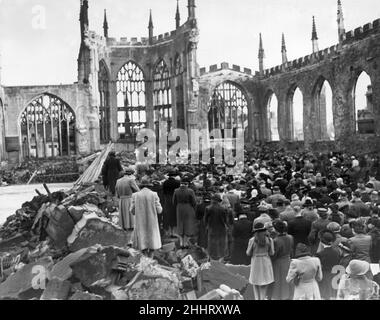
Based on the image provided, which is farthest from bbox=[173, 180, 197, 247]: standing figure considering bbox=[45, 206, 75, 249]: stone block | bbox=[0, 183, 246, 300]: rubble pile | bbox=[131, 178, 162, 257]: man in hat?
bbox=[45, 206, 75, 249]: stone block

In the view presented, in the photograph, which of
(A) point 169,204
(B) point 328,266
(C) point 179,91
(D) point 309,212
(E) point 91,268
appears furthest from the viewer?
(C) point 179,91

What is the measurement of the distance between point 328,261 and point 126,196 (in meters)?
4.44

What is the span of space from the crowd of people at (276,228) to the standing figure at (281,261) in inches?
0.5

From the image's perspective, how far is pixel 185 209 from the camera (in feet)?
31.6

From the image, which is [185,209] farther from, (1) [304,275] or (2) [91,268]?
(1) [304,275]

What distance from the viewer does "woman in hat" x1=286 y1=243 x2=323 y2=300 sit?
596cm

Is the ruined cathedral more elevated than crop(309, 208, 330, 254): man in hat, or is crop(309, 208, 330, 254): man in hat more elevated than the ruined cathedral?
the ruined cathedral

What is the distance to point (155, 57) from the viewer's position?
1529 inches

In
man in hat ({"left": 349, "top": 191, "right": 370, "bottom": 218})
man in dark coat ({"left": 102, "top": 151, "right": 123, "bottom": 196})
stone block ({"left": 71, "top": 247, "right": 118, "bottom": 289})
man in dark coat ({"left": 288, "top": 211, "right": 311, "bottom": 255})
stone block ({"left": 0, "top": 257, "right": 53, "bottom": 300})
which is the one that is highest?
man in dark coat ({"left": 102, "top": 151, "right": 123, "bottom": 196})

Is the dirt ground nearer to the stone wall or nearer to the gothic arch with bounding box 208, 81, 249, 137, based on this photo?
the stone wall

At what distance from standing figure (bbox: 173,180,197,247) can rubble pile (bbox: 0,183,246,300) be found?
0.39 m

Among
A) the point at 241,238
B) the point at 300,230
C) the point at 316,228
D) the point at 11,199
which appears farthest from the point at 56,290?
the point at 11,199

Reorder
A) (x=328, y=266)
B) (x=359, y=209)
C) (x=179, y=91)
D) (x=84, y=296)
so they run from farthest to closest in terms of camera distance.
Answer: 1. (x=179, y=91)
2. (x=359, y=209)
3. (x=328, y=266)
4. (x=84, y=296)

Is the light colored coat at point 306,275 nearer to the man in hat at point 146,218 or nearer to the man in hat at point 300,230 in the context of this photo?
the man in hat at point 300,230
